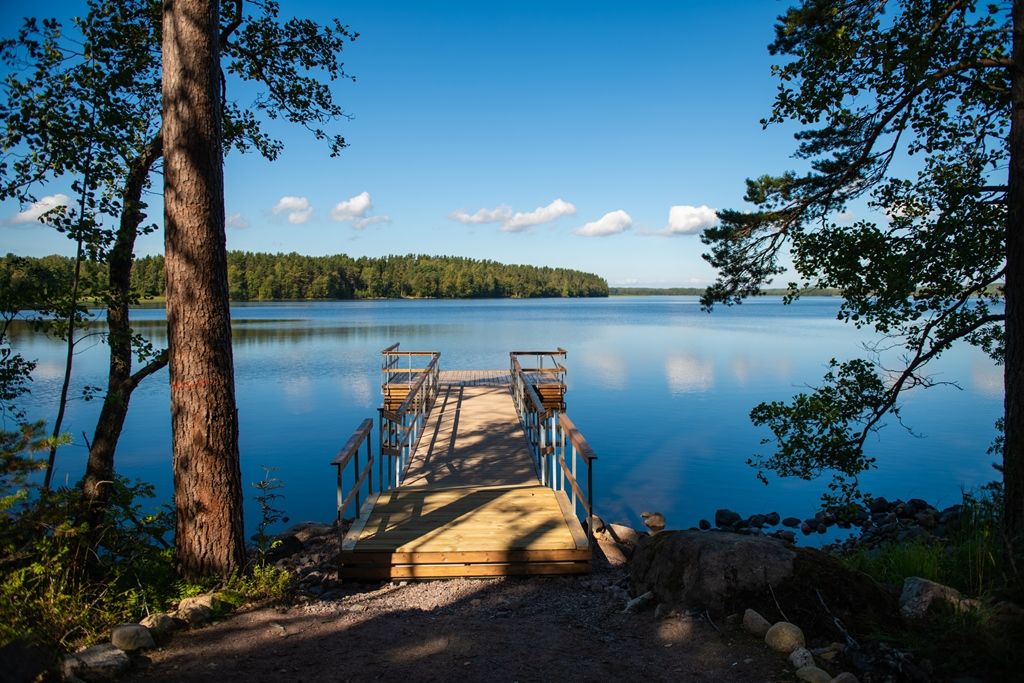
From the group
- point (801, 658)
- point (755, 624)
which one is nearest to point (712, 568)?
point (755, 624)

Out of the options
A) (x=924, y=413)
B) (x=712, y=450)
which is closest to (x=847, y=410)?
(x=712, y=450)

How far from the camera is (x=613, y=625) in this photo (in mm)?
4516

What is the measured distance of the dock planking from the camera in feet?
19.1

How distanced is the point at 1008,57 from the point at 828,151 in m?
1.67

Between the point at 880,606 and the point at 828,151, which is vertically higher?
the point at 828,151

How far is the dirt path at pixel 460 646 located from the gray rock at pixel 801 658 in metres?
0.07

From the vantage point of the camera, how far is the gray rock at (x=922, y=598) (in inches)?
156

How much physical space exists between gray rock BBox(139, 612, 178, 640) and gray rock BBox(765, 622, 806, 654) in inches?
142

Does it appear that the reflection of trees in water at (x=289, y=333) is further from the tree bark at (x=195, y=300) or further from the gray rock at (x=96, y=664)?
the gray rock at (x=96, y=664)

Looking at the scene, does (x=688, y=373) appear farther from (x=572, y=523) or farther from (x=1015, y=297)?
(x=1015, y=297)

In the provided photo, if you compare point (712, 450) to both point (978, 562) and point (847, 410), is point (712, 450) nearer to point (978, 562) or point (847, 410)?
point (847, 410)

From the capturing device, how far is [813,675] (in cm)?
330

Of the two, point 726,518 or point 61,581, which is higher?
point 61,581

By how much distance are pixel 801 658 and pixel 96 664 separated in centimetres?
371
